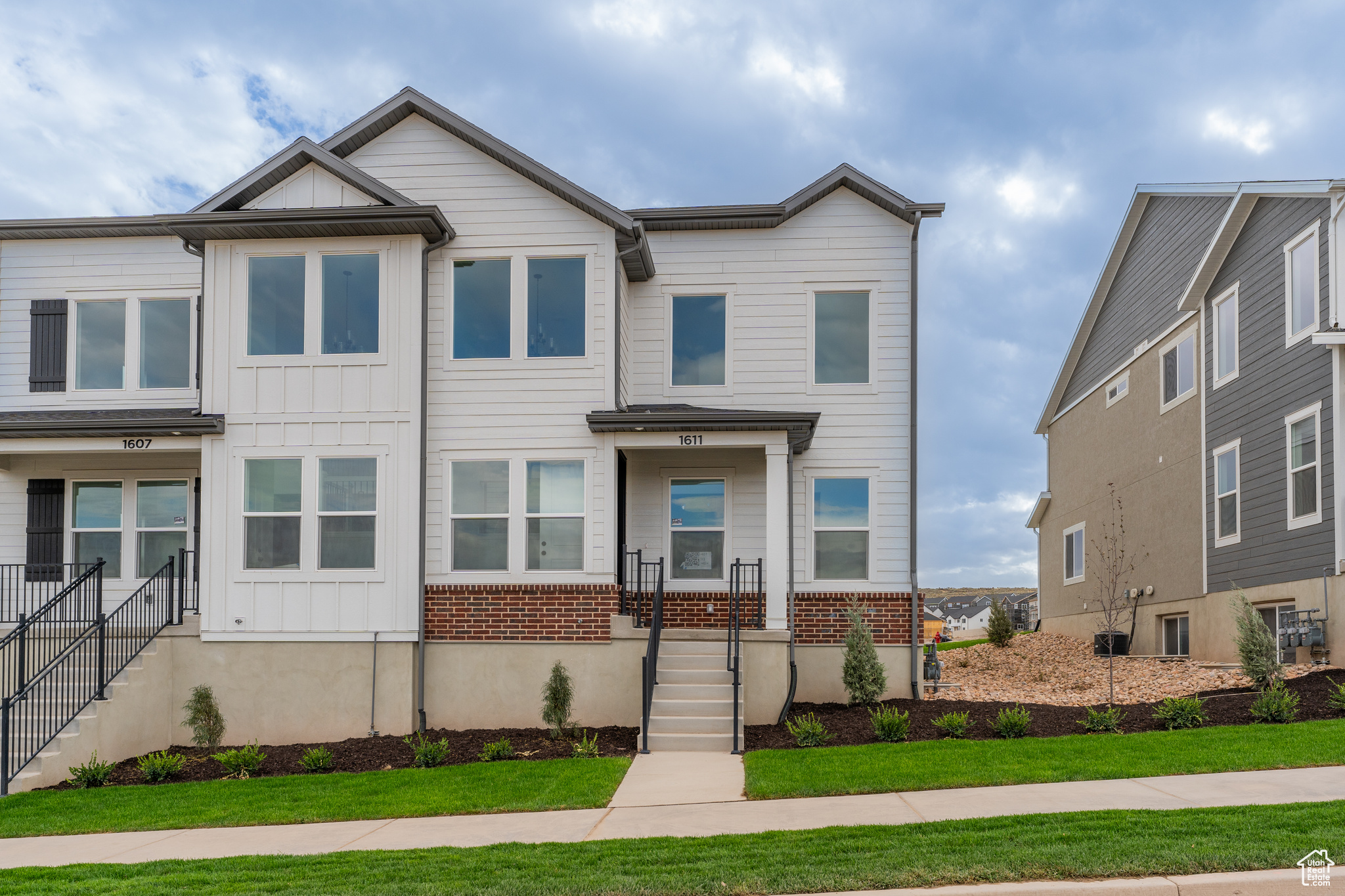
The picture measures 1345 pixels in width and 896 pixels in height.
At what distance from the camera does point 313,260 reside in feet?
47.6

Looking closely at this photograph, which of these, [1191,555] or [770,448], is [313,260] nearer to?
[770,448]

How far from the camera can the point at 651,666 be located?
12.7m

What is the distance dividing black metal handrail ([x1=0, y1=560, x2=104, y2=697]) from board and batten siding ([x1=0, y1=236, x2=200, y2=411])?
3168 mm

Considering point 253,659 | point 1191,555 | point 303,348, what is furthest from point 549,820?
point 1191,555

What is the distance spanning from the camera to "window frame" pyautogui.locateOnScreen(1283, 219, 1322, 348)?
48.9 feet

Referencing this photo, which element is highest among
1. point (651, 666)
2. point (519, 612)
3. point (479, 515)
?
point (479, 515)

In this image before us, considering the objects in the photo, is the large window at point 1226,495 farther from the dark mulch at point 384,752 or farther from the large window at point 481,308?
the large window at point 481,308

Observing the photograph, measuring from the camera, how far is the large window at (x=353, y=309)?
14430 mm

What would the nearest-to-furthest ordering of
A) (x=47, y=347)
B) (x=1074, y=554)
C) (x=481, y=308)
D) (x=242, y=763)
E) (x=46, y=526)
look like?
(x=242, y=763) → (x=481, y=308) → (x=46, y=526) → (x=47, y=347) → (x=1074, y=554)

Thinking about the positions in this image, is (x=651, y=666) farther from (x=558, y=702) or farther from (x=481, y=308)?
(x=481, y=308)

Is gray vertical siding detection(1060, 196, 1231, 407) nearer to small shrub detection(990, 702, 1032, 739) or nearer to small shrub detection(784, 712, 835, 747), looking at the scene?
small shrub detection(990, 702, 1032, 739)

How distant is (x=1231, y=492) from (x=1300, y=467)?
2402 mm

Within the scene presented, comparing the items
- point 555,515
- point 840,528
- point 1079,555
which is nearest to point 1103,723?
point 840,528

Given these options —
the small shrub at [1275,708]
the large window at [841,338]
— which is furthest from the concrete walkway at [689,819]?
the large window at [841,338]
